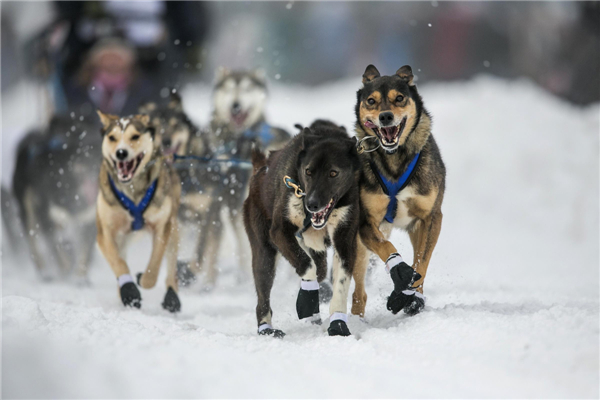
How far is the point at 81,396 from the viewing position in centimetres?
251

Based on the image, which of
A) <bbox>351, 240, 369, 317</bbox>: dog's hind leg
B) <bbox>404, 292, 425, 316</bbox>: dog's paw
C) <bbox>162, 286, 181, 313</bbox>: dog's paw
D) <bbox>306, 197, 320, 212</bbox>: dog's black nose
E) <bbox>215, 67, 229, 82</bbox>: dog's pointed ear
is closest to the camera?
<bbox>306, 197, 320, 212</bbox>: dog's black nose

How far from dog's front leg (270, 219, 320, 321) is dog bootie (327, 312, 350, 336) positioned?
4.2 inches

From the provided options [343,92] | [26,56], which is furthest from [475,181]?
[26,56]

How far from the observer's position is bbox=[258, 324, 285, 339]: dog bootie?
370 cm

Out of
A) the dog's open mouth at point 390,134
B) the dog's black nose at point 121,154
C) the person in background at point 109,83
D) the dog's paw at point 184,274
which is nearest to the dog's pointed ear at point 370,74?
the dog's open mouth at point 390,134

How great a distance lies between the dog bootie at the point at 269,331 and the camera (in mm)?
3701

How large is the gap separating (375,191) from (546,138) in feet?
27.5

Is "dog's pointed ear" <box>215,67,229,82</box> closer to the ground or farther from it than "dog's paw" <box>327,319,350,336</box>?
farther from it

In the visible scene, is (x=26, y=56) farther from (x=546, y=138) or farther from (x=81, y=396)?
(x=81, y=396)

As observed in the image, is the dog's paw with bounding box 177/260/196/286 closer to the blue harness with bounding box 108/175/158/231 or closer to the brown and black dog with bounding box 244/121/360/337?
the blue harness with bounding box 108/175/158/231

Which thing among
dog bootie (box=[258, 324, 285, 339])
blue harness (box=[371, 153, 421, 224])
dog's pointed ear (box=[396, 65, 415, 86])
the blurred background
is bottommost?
dog bootie (box=[258, 324, 285, 339])

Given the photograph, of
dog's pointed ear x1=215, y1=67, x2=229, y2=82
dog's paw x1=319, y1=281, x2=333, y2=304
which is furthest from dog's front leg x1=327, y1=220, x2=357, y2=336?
dog's pointed ear x1=215, y1=67, x2=229, y2=82

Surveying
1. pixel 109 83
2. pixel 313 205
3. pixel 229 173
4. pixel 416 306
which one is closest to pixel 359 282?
pixel 416 306

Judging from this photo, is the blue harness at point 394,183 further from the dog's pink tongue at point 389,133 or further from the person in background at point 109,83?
the person in background at point 109,83
